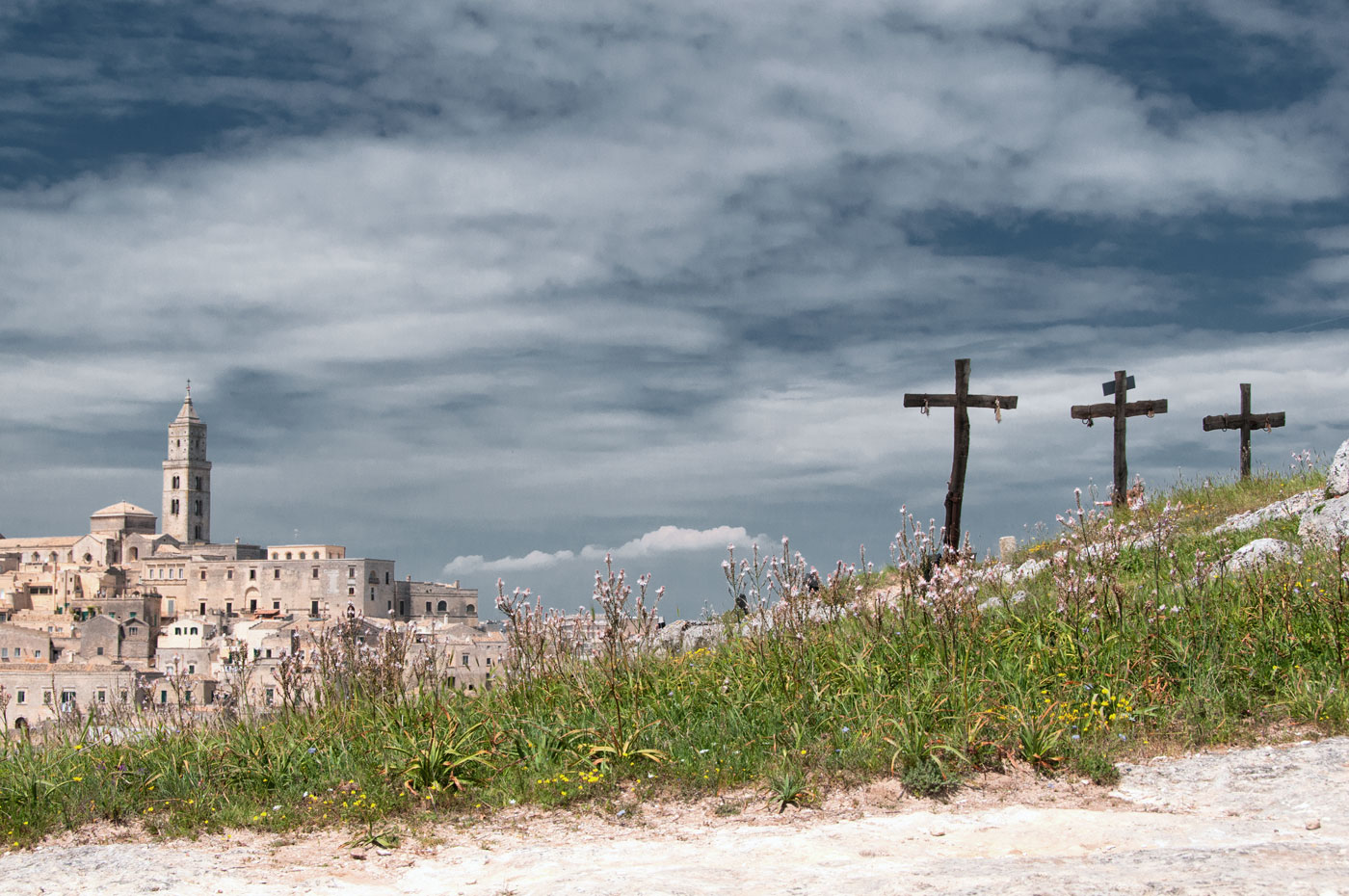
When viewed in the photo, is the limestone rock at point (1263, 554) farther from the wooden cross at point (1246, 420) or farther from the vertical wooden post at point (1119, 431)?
the wooden cross at point (1246, 420)

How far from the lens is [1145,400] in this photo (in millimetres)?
23109

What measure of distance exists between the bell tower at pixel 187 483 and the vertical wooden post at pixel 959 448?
603 feet

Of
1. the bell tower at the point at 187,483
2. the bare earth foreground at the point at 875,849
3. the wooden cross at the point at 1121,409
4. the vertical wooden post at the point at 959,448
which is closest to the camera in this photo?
the bare earth foreground at the point at 875,849

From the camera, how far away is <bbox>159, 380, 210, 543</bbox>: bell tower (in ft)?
606

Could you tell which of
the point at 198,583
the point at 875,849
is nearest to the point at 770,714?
the point at 875,849

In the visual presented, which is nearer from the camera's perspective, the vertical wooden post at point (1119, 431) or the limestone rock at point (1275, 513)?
the limestone rock at point (1275, 513)

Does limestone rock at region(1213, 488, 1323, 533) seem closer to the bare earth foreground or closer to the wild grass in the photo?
the wild grass

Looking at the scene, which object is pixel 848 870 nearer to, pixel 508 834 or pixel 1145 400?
pixel 508 834

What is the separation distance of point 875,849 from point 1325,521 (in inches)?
467

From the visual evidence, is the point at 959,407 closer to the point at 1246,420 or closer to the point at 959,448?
the point at 959,448

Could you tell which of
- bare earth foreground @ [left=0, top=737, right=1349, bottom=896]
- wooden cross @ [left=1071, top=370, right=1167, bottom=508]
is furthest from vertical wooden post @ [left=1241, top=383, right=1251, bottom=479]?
bare earth foreground @ [left=0, top=737, right=1349, bottom=896]

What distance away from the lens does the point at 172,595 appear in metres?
138

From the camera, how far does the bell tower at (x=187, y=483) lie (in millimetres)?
184750

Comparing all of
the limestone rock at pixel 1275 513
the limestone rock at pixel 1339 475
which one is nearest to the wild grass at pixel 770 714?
the limestone rock at pixel 1339 475
